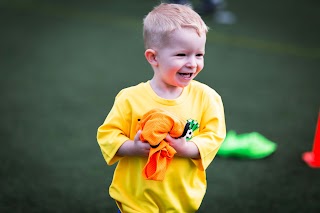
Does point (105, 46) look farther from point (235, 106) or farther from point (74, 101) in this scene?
point (235, 106)

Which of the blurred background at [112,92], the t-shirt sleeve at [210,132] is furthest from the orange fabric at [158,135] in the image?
the blurred background at [112,92]

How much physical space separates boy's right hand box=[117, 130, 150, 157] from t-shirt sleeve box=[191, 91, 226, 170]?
216 millimetres

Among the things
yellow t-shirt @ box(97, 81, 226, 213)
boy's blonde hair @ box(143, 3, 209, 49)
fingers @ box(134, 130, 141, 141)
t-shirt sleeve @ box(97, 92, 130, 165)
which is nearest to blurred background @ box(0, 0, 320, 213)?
yellow t-shirt @ box(97, 81, 226, 213)

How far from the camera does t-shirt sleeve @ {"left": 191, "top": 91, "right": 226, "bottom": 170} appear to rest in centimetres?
228

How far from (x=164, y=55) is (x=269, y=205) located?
A: 1.47 m

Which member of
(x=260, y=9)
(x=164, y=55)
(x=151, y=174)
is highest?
(x=164, y=55)

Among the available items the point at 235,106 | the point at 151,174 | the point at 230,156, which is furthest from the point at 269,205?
the point at 235,106

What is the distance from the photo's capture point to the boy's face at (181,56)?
2.16m

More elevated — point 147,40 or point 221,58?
point 147,40

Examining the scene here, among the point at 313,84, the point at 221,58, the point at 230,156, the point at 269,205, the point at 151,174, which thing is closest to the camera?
the point at 151,174

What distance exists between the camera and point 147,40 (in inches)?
88.5

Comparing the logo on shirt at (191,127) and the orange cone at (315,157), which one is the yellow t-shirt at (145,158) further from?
the orange cone at (315,157)

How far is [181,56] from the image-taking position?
7.19ft

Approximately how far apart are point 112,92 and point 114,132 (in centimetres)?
288
